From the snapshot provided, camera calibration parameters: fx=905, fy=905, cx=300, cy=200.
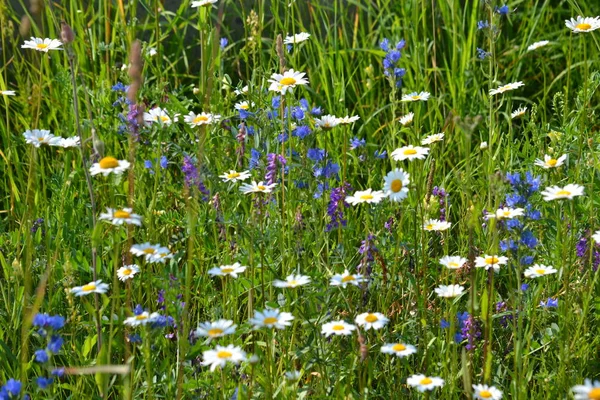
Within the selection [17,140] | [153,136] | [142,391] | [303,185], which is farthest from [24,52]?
[142,391]

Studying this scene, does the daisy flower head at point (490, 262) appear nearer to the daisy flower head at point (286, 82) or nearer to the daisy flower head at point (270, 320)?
the daisy flower head at point (270, 320)

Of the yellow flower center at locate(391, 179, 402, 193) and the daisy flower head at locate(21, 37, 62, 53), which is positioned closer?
the yellow flower center at locate(391, 179, 402, 193)

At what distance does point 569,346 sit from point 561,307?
4.1 inches

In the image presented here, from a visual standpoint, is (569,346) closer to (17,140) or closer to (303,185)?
(303,185)

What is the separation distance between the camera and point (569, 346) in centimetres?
211

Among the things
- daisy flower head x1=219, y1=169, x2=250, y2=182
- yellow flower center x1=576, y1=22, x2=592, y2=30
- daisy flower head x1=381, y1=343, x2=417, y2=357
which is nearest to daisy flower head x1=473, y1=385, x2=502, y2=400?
daisy flower head x1=381, y1=343, x2=417, y2=357

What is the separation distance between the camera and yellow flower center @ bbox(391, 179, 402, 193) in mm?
2049

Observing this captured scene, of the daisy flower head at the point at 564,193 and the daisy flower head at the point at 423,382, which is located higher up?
the daisy flower head at the point at 564,193

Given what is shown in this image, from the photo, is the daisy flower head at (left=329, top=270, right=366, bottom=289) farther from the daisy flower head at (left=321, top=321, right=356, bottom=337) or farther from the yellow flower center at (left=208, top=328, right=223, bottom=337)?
the yellow flower center at (left=208, top=328, right=223, bottom=337)

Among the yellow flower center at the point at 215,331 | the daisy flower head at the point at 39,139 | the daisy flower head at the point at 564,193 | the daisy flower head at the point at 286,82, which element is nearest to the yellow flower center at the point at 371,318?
the yellow flower center at the point at 215,331

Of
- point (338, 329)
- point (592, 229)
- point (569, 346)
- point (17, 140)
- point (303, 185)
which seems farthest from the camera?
point (17, 140)

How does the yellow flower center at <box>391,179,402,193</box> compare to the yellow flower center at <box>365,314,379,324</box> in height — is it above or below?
above

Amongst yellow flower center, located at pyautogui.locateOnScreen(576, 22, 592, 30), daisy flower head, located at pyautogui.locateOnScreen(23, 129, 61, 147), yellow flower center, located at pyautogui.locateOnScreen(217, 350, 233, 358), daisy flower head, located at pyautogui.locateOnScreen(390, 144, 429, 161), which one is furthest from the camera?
yellow flower center, located at pyautogui.locateOnScreen(576, 22, 592, 30)

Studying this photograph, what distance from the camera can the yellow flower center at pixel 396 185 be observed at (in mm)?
2049
